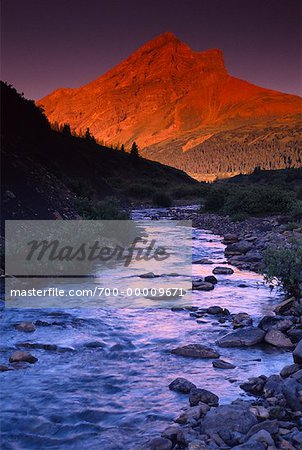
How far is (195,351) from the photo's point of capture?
8.58 m

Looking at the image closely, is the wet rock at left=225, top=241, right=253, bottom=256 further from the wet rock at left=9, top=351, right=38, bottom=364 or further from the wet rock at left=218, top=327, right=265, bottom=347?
the wet rock at left=9, top=351, right=38, bottom=364

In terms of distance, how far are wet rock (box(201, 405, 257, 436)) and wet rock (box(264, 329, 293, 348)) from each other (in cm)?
296

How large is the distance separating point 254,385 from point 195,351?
5.40 feet

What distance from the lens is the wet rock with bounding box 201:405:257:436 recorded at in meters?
5.74

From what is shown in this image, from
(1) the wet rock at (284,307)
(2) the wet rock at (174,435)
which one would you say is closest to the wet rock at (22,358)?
(2) the wet rock at (174,435)

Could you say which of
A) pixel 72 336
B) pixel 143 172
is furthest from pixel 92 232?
pixel 143 172

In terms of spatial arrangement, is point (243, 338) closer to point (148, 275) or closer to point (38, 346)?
point (38, 346)

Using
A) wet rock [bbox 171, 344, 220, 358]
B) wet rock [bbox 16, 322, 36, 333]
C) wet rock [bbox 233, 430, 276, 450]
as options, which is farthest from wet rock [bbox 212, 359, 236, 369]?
wet rock [bbox 16, 322, 36, 333]

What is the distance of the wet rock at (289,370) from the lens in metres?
7.24

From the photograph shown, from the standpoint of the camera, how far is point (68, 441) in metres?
5.86

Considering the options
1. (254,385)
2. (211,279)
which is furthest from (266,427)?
(211,279)

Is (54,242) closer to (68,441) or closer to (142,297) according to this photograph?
(142,297)

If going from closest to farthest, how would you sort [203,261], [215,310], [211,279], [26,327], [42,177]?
[26,327] → [215,310] → [211,279] → [203,261] → [42,177]

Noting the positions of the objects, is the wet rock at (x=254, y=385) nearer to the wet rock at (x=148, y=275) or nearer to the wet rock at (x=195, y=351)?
the wet rock at (x=195, y=351)
